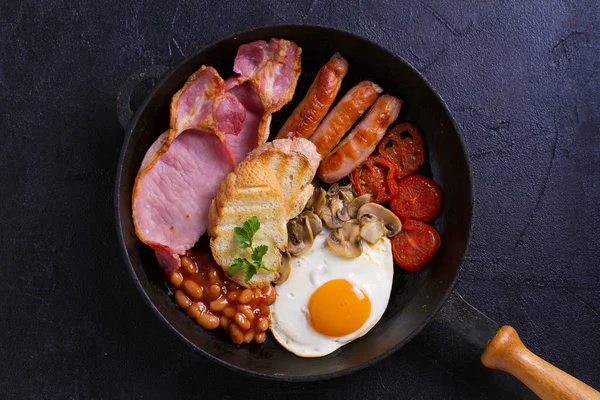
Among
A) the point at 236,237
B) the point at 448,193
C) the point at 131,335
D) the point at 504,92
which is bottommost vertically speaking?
the point at 131,335

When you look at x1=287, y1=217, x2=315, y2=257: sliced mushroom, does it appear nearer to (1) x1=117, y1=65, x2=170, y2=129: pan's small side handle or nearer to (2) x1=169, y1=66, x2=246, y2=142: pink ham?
(2) x1=169, y1=66, x2=246, y2=142: pink ham

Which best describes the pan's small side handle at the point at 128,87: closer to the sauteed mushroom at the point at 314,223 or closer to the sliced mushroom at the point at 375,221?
the sauteed mushroom at the point at 314,223

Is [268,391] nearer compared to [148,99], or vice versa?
[148,99]

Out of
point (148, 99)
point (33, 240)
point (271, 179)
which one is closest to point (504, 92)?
point (271, 179)

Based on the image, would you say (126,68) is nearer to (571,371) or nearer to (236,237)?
(236,237)

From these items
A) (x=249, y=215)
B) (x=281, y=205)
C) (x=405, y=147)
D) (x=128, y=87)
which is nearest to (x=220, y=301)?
(x=249, y=215)

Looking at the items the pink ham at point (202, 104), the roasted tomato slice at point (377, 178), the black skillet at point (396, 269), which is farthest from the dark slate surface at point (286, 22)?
the roasted tomato slice at point (377, 178)

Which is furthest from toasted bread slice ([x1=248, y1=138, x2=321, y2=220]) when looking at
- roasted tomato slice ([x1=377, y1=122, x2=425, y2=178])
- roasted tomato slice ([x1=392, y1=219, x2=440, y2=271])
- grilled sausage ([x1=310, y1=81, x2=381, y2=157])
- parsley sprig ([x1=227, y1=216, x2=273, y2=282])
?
roasted tomato slice ([x1=392, y1=219, x2=440, y2=271])
